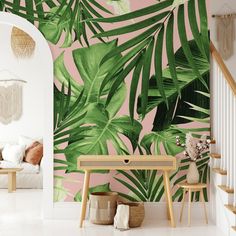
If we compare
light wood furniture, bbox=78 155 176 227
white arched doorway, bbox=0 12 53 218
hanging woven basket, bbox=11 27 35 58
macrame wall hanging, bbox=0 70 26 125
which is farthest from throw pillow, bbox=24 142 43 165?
light wood furniture, bbox=78 155 176 227

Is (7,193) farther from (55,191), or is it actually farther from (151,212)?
(151,212)

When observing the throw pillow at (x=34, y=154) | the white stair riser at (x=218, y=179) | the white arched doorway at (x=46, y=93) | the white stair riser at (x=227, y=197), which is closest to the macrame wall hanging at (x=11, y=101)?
the throw pillow at (x=34, y=154)

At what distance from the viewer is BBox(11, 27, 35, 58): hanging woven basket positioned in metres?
10.3

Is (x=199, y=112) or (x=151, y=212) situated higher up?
(x=199, y=112)

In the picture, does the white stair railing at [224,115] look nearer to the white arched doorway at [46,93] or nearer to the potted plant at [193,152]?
the potted plant at [193,152]

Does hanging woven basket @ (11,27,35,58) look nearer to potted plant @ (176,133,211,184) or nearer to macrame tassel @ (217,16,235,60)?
macrame tassel @ (217,16,235,60)

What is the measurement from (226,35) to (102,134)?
2565mm

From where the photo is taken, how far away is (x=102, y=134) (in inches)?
266

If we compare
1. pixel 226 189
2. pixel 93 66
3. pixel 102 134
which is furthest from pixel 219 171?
pixel 93 66

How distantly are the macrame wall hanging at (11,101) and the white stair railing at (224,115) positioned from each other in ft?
15.7

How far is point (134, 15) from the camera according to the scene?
6.72m

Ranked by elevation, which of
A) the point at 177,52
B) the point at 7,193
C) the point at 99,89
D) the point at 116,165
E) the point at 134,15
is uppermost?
the point at 134,15

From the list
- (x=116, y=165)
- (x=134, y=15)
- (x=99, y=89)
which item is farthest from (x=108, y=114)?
(x=134, y=15)

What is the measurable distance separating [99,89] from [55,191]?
131 cm
